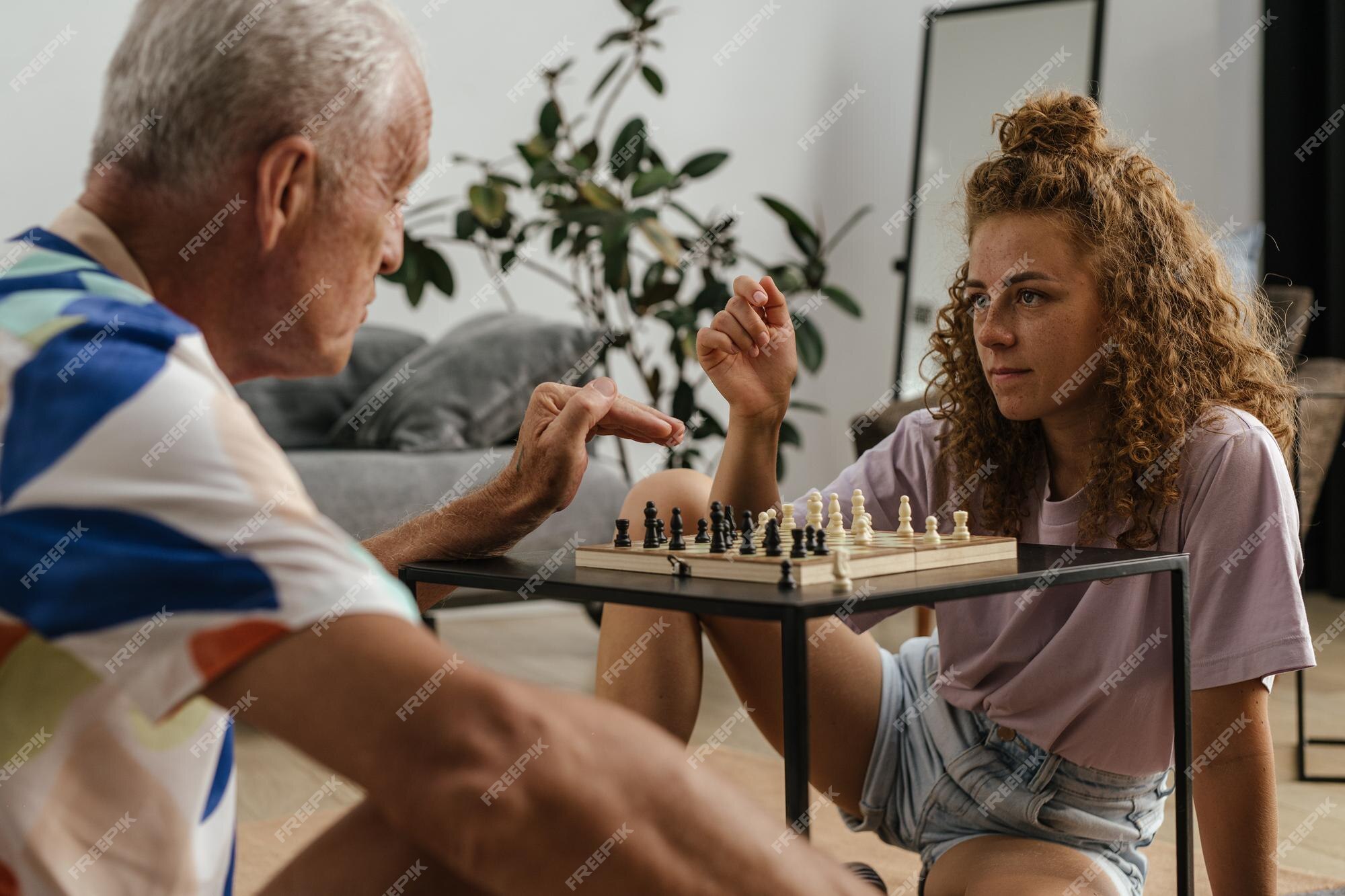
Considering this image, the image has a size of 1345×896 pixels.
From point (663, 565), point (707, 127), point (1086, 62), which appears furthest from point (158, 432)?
point (707, 127)

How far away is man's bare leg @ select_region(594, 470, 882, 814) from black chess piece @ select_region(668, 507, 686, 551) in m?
0.19

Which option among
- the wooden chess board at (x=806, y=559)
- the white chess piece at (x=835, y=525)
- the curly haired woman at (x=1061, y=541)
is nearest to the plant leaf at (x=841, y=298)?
the curly haired woman at (x=1061, y=541)

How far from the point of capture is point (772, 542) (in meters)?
1.07

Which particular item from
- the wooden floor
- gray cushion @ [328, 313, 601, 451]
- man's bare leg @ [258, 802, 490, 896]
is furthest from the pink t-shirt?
gray cushion @ [328, 313, 601, 451]

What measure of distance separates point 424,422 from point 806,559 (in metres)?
2.19

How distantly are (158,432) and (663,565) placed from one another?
610 mm

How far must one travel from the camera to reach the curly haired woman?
1.28 metres

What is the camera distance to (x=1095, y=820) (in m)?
1.39

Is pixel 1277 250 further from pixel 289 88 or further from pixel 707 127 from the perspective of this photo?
pixel 289 88

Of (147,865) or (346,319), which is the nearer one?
(147,865)

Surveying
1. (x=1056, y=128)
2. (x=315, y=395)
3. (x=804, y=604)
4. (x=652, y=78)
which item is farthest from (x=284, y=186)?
(x=652, y=78)

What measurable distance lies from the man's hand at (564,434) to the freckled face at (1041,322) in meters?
0.40

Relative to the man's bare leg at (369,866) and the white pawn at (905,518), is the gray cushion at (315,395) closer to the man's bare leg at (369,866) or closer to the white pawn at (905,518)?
the white pawn at (905,518)

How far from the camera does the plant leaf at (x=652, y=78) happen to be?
12.4ft
